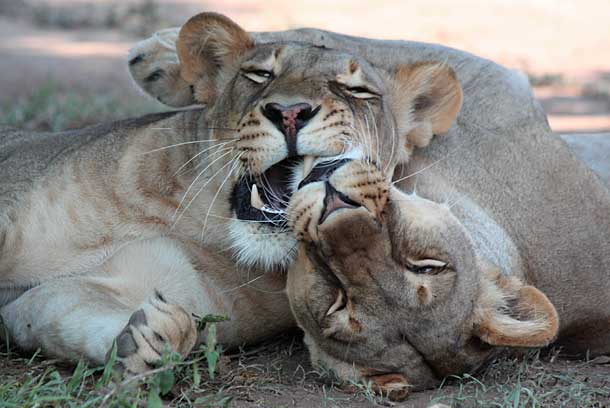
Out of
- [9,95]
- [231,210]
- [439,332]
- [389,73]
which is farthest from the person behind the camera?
[9,95]

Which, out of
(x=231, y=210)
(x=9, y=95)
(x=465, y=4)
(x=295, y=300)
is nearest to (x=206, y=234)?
(x=231, y=210)

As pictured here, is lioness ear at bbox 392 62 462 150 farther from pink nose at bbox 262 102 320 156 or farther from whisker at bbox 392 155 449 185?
pink nose at bbox 262 102 320 156

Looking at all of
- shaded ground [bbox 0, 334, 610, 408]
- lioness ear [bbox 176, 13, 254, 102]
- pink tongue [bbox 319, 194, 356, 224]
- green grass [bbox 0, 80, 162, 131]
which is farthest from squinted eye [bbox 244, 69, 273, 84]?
green grass [bbox 0, 80, 162, 131]

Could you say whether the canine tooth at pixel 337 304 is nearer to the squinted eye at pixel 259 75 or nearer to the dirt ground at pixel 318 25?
the dirt ground at pixel 318 25

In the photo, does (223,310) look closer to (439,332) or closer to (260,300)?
(260,300)

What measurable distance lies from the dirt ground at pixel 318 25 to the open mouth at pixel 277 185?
1.41ft

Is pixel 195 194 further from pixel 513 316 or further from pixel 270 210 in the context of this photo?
pixel 513 316

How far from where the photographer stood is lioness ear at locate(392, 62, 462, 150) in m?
3.71

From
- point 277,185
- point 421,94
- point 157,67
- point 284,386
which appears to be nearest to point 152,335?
point 284,386

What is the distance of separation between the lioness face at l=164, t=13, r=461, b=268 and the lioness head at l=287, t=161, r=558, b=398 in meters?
0.14

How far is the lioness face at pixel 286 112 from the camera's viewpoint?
316cm

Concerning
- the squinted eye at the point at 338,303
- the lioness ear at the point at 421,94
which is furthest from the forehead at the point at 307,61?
the squinted eye at the point at 338,303

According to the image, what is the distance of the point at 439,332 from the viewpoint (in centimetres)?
302

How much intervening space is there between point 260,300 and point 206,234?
0.90 ft
